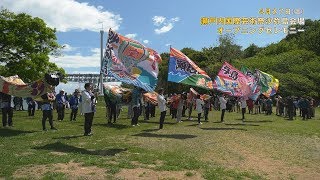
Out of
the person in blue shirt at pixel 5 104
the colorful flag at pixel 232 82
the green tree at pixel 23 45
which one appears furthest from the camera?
the green tree at pixel 23 45

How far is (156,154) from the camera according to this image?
1305 centimetres

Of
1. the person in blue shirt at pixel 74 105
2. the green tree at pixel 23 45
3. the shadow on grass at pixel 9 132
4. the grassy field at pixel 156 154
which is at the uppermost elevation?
the green tree at pixel 23 45

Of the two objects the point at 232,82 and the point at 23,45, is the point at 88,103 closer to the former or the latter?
the point at 232,82

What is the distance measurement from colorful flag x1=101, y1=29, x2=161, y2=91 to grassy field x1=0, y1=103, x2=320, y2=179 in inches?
97.1

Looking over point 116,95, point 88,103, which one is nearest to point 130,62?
point 88,103

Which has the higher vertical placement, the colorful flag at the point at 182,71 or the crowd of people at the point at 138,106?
the colorful flag at the point at 182,71

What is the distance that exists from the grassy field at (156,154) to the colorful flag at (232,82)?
13.3ft

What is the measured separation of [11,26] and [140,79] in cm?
2551

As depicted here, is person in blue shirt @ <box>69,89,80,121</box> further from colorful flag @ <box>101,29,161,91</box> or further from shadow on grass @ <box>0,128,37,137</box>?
colorful flag @ <box>101,29,161,91</box>

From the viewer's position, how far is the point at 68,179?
954cm

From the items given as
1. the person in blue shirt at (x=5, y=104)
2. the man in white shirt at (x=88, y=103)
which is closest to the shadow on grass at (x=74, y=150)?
the man in white shirt at (x=88, y=103)

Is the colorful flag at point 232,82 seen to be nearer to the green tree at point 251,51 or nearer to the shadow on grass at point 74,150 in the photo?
the shadow on grass at point 74,150

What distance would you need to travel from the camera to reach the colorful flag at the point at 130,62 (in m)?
16.5

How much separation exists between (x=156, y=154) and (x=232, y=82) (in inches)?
442
